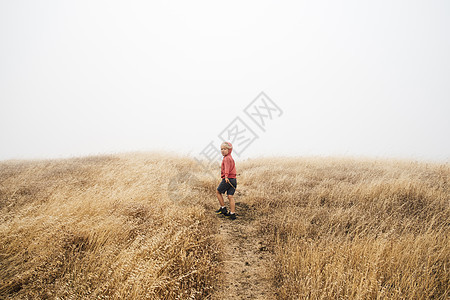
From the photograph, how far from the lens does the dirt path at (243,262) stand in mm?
2660

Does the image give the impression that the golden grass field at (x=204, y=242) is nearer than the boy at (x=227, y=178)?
Yes

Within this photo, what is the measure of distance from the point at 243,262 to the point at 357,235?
186cm

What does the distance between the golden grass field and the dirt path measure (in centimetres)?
12

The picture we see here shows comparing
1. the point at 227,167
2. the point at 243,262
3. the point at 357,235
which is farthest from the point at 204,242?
the point at 357,235

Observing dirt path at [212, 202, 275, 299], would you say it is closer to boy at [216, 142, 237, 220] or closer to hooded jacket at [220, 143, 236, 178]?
boy at [216, 142, 237, 220]

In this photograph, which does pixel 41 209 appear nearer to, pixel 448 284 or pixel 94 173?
pixel 94 173

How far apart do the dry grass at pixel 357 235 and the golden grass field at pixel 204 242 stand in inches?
0.9

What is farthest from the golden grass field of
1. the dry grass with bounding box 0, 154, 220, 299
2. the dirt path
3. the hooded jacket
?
the hooded jacket

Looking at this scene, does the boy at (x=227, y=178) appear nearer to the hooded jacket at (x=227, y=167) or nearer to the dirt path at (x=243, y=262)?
the hooded jacket at (x=227, y=167)

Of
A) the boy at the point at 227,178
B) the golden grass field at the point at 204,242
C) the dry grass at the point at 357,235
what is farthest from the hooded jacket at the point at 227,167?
the dry grass at the point at 357,235

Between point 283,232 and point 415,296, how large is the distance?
1.86 metres

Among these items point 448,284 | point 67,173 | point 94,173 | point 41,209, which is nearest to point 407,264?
point 448,284

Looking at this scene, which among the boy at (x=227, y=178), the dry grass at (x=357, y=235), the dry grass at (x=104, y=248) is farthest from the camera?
the boy at (x=227, y=178)

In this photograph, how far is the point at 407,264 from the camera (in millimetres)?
2695
